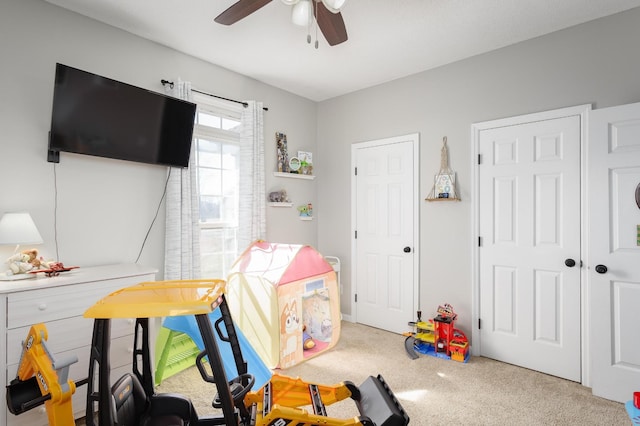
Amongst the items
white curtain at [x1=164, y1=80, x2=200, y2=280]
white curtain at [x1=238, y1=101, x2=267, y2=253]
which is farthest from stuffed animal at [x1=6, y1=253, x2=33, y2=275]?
white curtain at [x1=238, y1=101, x2=267, y2=253]

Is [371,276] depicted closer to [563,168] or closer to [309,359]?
[309,359]

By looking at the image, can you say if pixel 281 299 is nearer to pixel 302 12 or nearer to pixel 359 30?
pixel 302 12

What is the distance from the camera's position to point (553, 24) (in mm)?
2586

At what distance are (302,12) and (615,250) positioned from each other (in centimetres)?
261

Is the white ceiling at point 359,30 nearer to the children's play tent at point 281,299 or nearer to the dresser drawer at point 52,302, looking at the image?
the children's play tent at point 281,299

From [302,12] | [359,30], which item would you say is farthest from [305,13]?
[359,30]

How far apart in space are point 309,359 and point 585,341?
2178mm

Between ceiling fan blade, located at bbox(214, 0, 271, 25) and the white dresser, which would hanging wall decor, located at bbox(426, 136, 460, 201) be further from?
the white dresser

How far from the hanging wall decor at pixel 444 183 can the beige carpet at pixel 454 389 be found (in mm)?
1480

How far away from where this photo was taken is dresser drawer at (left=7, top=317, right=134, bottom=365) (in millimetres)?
1781

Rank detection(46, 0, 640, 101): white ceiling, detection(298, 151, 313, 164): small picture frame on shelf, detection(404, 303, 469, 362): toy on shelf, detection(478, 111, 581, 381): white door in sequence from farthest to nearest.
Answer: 1. detection(298, 151, 313, 164): small picture frame on shelf
2. detection(404, 303, 469, 362): toy on shelf
3. detection(478, 111, 581, 381): white door
4. detection(46, 0, 640, 101): white ceiling

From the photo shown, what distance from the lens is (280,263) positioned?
9.54 feet

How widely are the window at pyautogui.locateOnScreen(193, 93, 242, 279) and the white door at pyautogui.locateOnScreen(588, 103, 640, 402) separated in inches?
119

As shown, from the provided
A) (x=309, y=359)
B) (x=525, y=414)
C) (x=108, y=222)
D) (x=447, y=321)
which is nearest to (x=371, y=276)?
(x=447, y=321)
